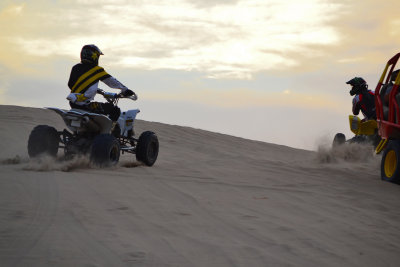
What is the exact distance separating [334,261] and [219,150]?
10399mm

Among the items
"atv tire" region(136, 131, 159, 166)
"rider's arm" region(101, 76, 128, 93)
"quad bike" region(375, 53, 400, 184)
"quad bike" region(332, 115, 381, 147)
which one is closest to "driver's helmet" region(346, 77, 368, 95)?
"quad bike" region(332, 115, 381, 147)

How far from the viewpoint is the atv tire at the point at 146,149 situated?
1001 centimetres

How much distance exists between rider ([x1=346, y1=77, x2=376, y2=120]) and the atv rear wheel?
3388 millimetres

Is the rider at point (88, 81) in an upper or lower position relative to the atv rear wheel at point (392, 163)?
upper

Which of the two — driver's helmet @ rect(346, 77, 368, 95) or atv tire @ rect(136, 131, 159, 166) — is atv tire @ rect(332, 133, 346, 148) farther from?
atv tire @ rect(136, 131, 159, 166)

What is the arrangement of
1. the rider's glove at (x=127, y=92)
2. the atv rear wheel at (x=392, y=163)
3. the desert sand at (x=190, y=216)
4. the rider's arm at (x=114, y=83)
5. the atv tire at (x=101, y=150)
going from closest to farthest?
the desert sand at (x=190, y=216)
the atv tire at (x=101, y=150)
the rider's arm at (x=114, y=83)
the rider's glove at (x=127, y=92)
the atv rear wheel at (x=392, y=163)

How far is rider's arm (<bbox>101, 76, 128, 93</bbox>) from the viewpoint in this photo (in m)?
9.52

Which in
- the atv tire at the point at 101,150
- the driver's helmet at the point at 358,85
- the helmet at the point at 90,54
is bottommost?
the atv tire at the point at 101,150

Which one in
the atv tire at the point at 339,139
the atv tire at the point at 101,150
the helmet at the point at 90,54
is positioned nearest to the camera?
the atv tire at the point at 101,150

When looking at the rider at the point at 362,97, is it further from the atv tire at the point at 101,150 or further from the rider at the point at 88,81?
the atv tire at the point at 101,150

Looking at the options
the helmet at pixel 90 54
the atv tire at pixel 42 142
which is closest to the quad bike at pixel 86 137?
the atv tire at pixel 42 142

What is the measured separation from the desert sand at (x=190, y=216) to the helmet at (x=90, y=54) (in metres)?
1.57

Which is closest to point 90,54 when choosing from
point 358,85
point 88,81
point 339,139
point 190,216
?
point 88,81

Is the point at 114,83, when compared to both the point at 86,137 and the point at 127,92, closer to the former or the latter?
the point at 127,92
